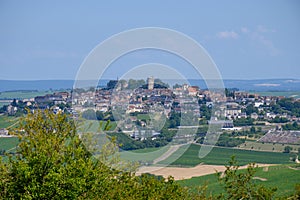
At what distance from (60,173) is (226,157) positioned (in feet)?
107

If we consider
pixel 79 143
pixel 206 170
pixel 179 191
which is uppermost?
pixel 79 143

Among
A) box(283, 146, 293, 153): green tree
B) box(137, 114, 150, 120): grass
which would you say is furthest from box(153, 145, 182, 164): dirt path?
box(283, 146, 293, 153): green tree

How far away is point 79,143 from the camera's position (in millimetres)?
13008

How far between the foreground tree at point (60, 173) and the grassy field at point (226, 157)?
2296 cm

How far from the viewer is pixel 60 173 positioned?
1103 cm

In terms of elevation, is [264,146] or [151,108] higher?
[151,108]

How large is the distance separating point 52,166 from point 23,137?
170cm

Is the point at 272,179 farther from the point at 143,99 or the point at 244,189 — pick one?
the point at 244,189

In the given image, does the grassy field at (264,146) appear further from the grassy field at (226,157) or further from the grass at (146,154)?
the grass at (146,154)

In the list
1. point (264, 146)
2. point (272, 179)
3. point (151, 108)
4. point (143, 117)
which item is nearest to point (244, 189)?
point (143, 117)

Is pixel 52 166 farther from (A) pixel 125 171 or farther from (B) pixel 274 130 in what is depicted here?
(B) pixel 274 130

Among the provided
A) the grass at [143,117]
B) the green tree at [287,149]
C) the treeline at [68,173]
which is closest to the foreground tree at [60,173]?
the treeline at [68,173]

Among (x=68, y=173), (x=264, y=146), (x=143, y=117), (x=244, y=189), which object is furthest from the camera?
(x=264, y=146)

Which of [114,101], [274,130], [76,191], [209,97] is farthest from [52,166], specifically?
[274,130]
